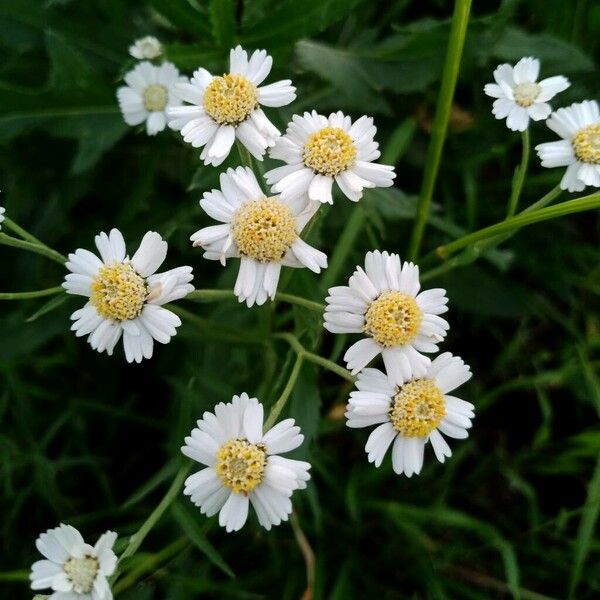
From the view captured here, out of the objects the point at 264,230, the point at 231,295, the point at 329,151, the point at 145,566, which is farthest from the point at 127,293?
the point at 145,566

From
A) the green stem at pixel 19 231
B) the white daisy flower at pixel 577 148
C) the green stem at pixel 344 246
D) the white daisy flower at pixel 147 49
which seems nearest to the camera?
the green stem at pixel 19 231

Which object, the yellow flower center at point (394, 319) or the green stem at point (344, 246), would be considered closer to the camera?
the yellow flower center at point (394, 319)

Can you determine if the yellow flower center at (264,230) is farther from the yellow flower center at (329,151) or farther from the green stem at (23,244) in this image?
the green stem at (23,244)

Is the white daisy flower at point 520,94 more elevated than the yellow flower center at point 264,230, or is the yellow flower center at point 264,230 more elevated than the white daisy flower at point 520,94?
the white daisy flower at point 520,94

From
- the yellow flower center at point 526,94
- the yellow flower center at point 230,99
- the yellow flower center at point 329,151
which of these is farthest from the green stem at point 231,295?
the yellow flower center at point 526,94

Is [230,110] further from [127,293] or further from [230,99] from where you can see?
[127,293]

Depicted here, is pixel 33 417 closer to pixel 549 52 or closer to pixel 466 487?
pixel 466 487

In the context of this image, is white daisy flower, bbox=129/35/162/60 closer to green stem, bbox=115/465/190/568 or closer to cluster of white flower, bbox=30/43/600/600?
cluster of white flower, bbox=30/43/600/600
